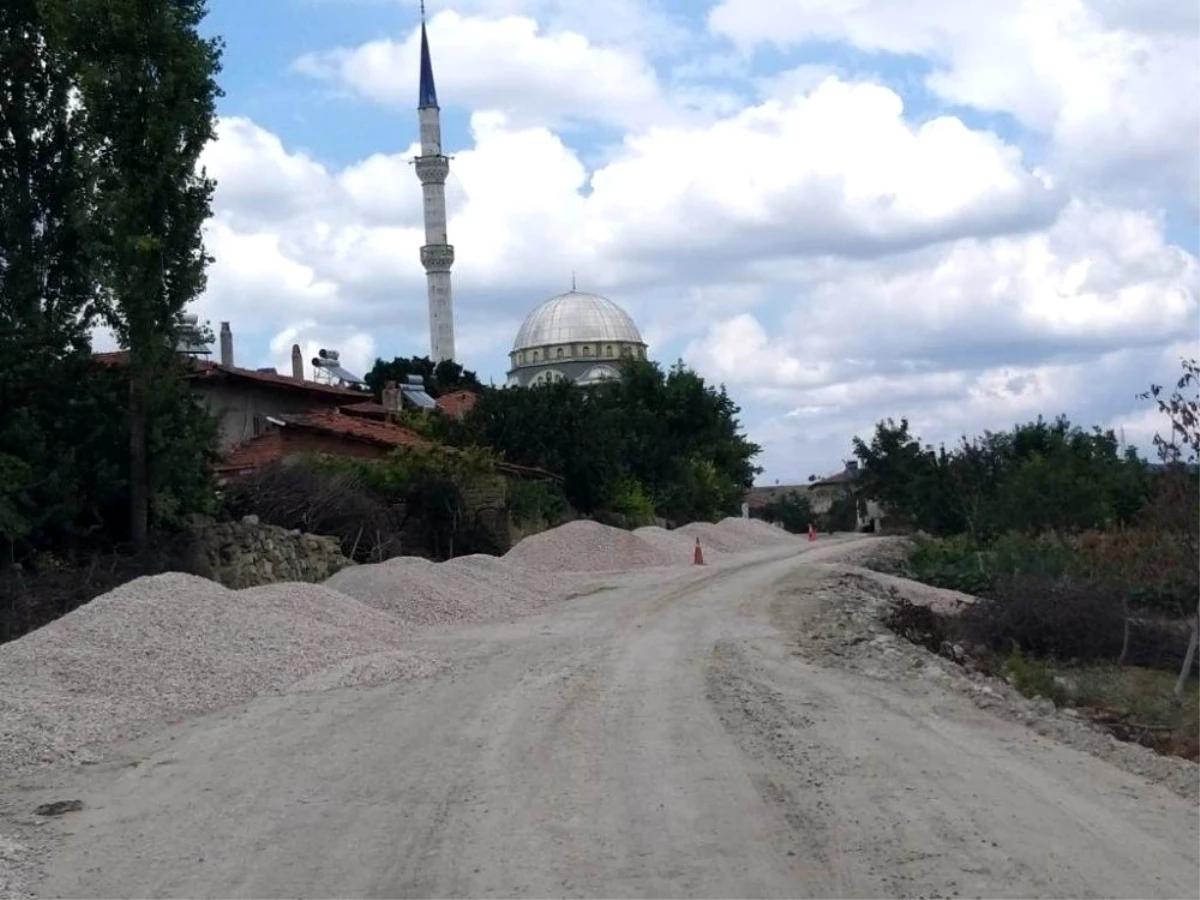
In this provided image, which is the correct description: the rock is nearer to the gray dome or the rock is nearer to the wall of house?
the wall of house

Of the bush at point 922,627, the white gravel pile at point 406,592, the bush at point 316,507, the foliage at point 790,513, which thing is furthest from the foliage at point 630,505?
the foliage at point 790,513

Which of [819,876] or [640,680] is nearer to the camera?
[819,876]

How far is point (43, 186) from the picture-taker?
88.1 ft

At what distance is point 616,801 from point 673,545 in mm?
35200

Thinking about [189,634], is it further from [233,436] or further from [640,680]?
[233,436]

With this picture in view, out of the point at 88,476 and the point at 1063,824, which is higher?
the point at 88,476

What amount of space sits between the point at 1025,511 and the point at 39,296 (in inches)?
1016

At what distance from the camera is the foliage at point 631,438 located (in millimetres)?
53281

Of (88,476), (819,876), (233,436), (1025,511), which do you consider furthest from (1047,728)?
(233,436)

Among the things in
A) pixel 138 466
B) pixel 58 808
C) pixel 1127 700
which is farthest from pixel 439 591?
pixel 58 808

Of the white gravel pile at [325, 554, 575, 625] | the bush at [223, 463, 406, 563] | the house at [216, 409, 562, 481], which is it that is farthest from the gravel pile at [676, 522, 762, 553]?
the white gravel pile at [325, 554, 575, 625]

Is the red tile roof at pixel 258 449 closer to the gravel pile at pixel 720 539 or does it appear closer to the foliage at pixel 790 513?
the gravel pile at pixel 720 539

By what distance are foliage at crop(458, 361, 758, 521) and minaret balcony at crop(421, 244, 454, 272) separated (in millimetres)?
21301

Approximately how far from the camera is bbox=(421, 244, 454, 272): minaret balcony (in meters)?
90.7
